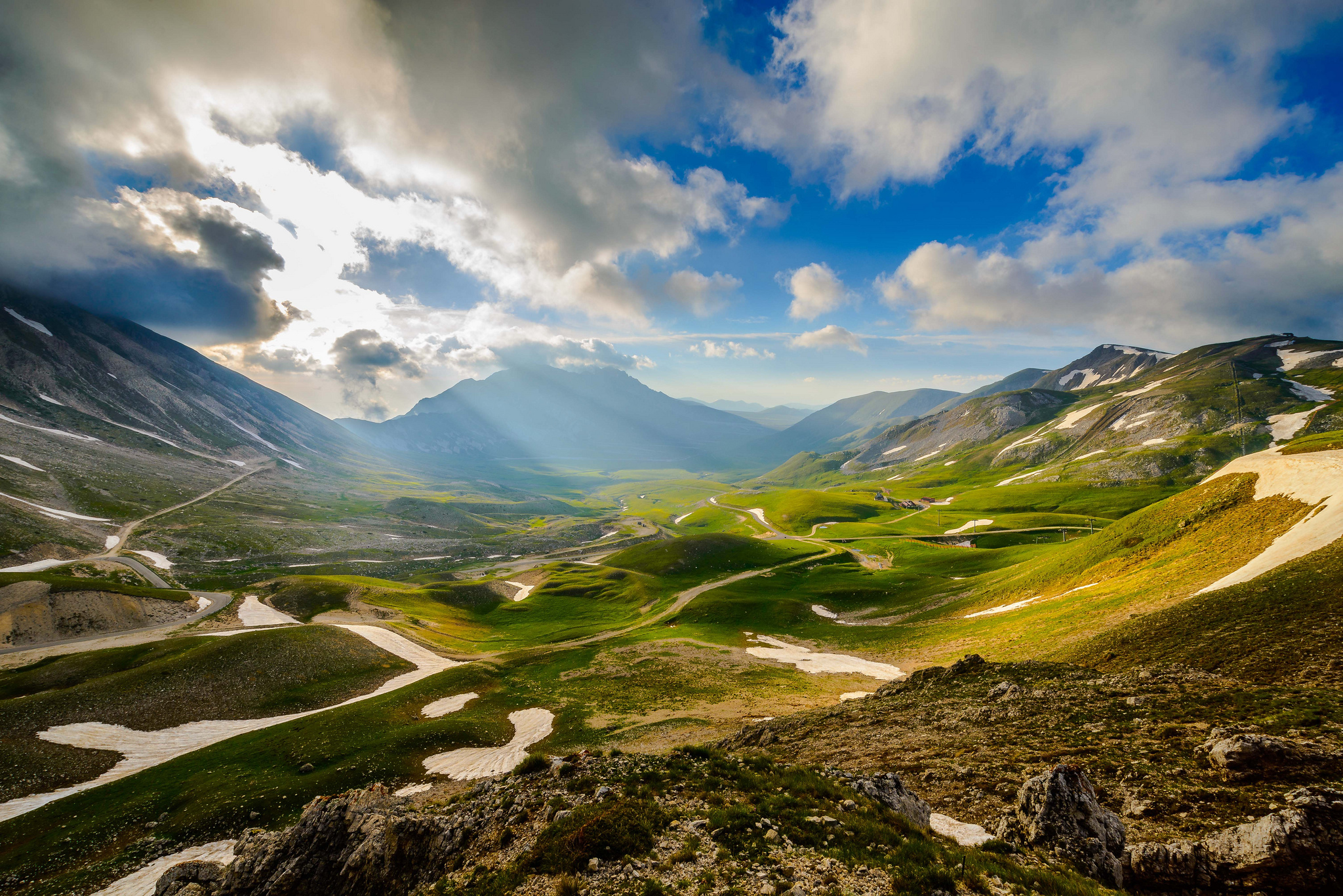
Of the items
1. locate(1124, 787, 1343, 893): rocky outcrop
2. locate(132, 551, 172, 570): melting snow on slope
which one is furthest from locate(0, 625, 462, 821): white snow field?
locate(132, 551, 172, 570): melting snow on slope

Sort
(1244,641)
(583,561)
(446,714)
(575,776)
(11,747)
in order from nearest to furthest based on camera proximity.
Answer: (575,776) → (1244,641) → (11,747) → (446,714) → (583,561)

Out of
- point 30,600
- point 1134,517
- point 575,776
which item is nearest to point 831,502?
point 1134,517

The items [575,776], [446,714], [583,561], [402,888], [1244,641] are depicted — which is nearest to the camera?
[402,888]

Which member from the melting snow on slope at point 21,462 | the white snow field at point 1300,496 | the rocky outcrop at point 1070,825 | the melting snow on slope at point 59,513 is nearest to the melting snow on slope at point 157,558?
the melting snow on slope at point 59,513

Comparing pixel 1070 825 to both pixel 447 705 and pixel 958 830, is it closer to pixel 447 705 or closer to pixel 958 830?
pixel 958 830

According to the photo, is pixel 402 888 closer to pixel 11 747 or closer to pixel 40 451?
pixel 11 747

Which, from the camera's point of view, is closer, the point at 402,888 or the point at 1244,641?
the point at 402,888

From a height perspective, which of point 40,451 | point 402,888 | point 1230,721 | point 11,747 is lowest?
point 11,747
